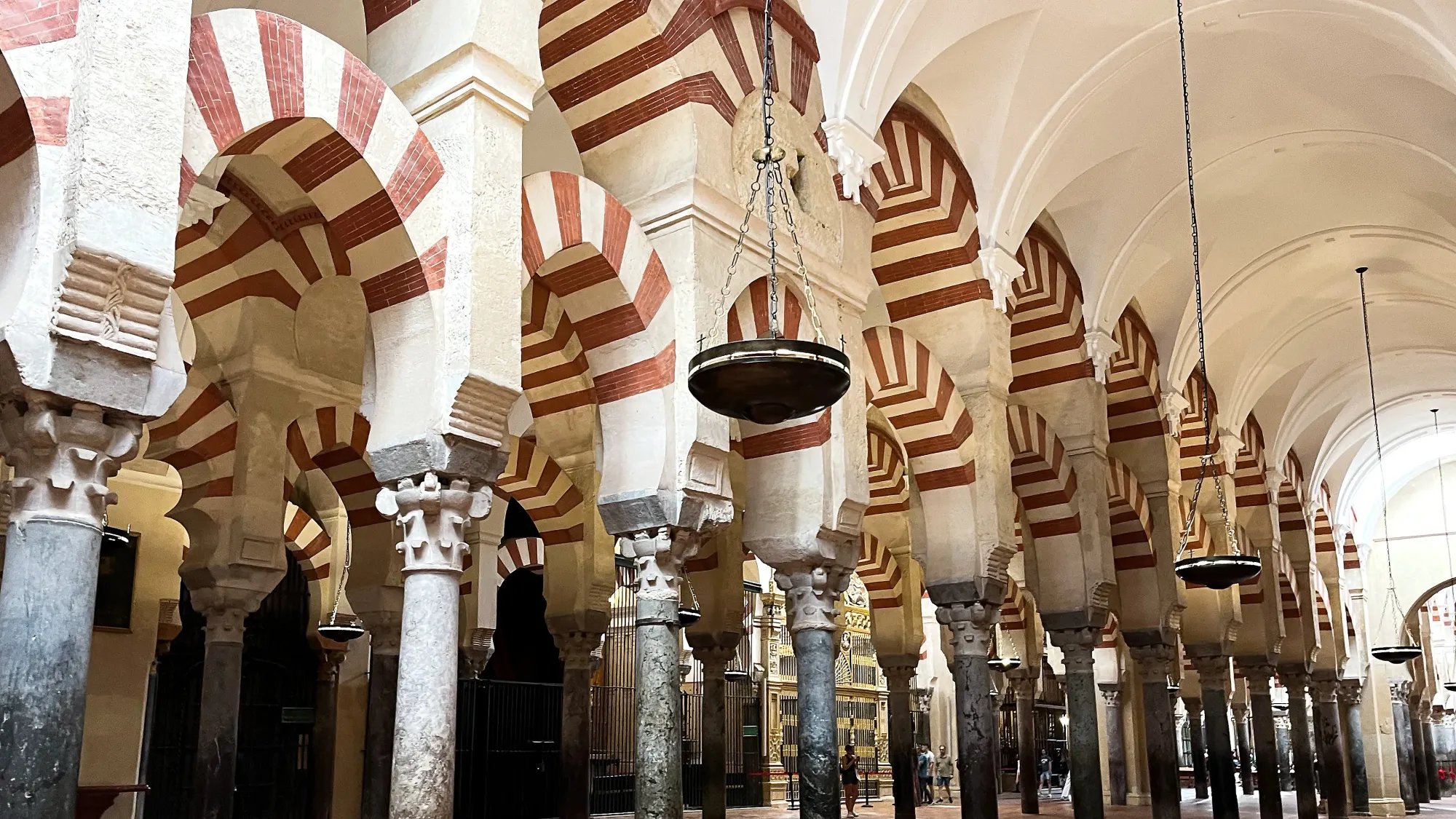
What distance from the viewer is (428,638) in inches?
160

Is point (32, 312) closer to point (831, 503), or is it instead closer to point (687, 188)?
point (687, 188)

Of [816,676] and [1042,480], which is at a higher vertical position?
[1042,480]

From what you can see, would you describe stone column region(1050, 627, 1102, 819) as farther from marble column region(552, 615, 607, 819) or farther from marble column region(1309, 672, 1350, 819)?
marble column region(1309, 672, 1350, 819)

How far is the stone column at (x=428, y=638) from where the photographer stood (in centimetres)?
395

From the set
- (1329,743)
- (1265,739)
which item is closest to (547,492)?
(1265,739)

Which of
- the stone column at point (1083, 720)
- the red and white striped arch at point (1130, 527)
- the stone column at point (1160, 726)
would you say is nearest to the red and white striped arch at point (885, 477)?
the red and white striped arch at point (1130, 527)

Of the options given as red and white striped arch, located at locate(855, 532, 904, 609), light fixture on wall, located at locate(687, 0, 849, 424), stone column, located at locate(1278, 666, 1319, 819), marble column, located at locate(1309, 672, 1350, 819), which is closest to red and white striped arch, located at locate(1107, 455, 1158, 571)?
red and white striped arch, located at locate(855, 532, 904, 609)

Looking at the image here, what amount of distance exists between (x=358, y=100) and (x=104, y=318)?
1.36m

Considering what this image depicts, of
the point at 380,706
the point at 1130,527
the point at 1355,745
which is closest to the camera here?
the point at 380,706

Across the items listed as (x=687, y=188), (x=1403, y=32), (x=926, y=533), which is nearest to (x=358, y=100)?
(x=687, y=188)

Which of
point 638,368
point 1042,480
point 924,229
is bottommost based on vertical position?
point 638,368

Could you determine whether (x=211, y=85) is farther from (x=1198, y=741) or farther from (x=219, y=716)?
(x=1198, y=741)

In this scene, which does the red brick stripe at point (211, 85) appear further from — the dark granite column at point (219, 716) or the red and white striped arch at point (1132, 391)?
the red and white striped arch at point (1132, 391)

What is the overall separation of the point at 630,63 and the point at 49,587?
371cm
